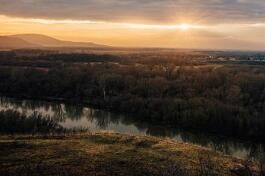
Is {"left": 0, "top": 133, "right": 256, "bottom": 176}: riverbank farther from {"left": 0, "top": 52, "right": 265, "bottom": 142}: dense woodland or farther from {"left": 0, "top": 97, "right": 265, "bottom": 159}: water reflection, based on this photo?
{"left": 0, "top": 52, "right": 265, "bottom": 142}: dense woodland

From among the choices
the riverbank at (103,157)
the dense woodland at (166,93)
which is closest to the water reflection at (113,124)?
the dense woodland at (166,93)

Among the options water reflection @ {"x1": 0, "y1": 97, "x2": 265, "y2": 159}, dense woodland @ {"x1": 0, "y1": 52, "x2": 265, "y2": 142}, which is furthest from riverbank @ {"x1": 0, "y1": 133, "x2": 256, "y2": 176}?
dense woodland @ {"x1": 0, "y1": 52, "x2": 265, "y2": 142}

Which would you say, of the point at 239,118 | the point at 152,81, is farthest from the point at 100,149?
the point at 152,81

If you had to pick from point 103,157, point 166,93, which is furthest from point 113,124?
point 103,157

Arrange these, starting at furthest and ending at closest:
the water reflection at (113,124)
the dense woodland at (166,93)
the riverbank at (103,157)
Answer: the dense woodland at (166,93) < the water reflection at (113,124) < the riverbank at (103,157)

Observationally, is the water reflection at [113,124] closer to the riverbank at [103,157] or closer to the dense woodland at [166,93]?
the dense woodland at [166,93]

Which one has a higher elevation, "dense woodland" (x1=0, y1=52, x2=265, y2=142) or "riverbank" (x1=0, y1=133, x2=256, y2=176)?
"riverbank" (x1=0, y1=133, x2=256, y2=176)
